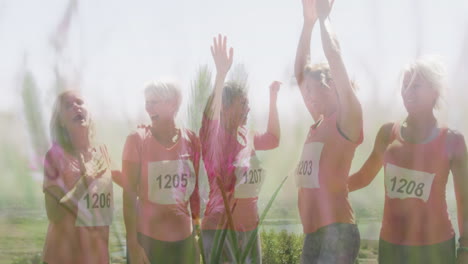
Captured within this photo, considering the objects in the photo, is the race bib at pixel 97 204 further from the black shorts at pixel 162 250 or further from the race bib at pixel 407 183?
the race bib at pixel 407 183

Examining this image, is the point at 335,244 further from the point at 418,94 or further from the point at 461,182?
the point at 418,94

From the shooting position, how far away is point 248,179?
2.61 m

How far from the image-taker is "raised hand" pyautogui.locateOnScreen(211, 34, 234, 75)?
103 inches

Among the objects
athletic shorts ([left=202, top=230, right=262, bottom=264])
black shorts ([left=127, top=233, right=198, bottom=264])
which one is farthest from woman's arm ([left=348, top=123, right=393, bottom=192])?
black shorts ([left=127, top=233, right=198, bottom=264])

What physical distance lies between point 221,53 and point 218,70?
0.07 meters

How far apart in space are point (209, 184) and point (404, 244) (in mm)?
825

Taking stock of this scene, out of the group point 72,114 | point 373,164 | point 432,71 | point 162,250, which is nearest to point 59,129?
point 72,114

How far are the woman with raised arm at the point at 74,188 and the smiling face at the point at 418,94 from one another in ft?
4.01

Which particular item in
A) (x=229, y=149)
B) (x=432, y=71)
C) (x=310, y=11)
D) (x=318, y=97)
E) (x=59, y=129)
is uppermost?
(x=310, y=11)

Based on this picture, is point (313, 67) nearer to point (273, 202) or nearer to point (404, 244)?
point (273, 202)

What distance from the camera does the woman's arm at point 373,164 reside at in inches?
97.6

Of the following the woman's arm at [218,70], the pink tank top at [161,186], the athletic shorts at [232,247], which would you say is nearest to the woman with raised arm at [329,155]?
the athletic shorts at [232,247]

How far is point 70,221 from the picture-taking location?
7.92 ft

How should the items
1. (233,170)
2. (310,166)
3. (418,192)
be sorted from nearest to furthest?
(418,192), (310,166), (233,170)
